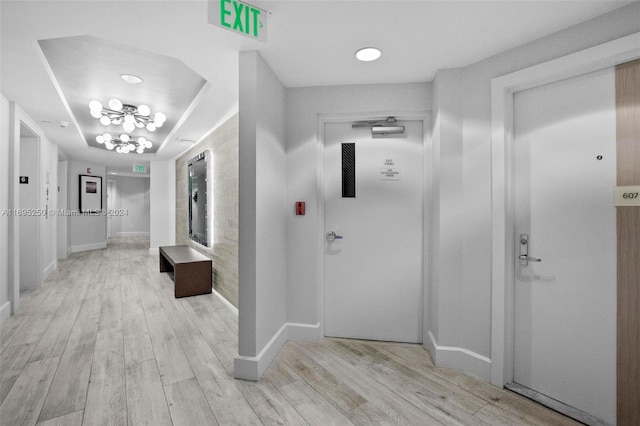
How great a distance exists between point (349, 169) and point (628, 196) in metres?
1.90

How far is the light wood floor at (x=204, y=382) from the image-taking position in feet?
6.01

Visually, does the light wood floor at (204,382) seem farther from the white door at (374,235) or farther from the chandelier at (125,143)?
the chandelier at (125,143)

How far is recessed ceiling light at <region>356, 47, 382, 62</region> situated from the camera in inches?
85.4

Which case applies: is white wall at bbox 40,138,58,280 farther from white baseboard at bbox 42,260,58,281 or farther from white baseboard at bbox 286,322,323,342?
white baseboard at bbox 286,322,323,342

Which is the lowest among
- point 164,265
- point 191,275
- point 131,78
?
point 164,265

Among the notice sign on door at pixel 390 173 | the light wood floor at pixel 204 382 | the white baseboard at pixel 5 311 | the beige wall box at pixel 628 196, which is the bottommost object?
the light wood floor at pixel 204 382

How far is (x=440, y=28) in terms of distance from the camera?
192cm

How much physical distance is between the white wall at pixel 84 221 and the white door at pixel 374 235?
8.16 m

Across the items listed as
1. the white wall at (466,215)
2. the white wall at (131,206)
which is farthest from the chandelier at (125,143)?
the white wall at (131,206)

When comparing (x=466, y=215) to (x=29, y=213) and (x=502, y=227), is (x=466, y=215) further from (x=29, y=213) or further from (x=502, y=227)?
A: (x=29, y=213)

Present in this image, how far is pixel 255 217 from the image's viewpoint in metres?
2.21

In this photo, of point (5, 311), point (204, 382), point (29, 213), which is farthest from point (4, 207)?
point (204, 382)

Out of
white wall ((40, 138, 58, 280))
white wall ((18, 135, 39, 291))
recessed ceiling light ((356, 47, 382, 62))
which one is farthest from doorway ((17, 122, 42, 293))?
recessed ceiling light ((356, 47, 382, 62))

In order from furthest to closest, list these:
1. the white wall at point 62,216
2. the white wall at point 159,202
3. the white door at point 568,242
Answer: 1. the white wall at point 159,202
2. the white wall at point 62,216
3. the white door at point 568,242
